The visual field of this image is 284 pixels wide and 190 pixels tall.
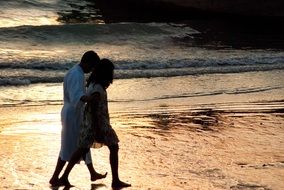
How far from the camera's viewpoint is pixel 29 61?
1716 centimetres

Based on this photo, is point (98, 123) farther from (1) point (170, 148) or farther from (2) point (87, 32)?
(2) point (87, 32)

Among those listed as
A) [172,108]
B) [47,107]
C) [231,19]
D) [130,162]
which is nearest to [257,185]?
[130,162]

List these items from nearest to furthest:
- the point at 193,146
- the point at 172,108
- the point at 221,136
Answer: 1. the point at 193,146
2. the point at 221,136
3. the point at 172,108

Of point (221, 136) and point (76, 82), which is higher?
point (76, 82)

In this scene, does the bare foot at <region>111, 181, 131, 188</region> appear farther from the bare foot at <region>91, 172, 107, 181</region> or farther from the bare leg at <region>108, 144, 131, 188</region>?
the bare foot at <region>91, 172, 107, 181</region>

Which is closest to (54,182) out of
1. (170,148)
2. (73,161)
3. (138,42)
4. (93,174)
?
(73,161)

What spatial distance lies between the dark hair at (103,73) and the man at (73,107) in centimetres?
14

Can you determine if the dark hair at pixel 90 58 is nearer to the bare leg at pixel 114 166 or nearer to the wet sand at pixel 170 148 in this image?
the bare leg at pixel 114 166

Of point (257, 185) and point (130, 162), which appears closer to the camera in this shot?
point (257, 185)

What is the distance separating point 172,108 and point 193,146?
2925mm

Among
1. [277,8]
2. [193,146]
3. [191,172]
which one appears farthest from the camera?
[277,8]

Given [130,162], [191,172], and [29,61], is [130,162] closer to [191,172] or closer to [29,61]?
[191,172]

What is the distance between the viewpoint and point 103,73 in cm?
651

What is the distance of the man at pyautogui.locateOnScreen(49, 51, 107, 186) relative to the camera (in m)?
6.55
